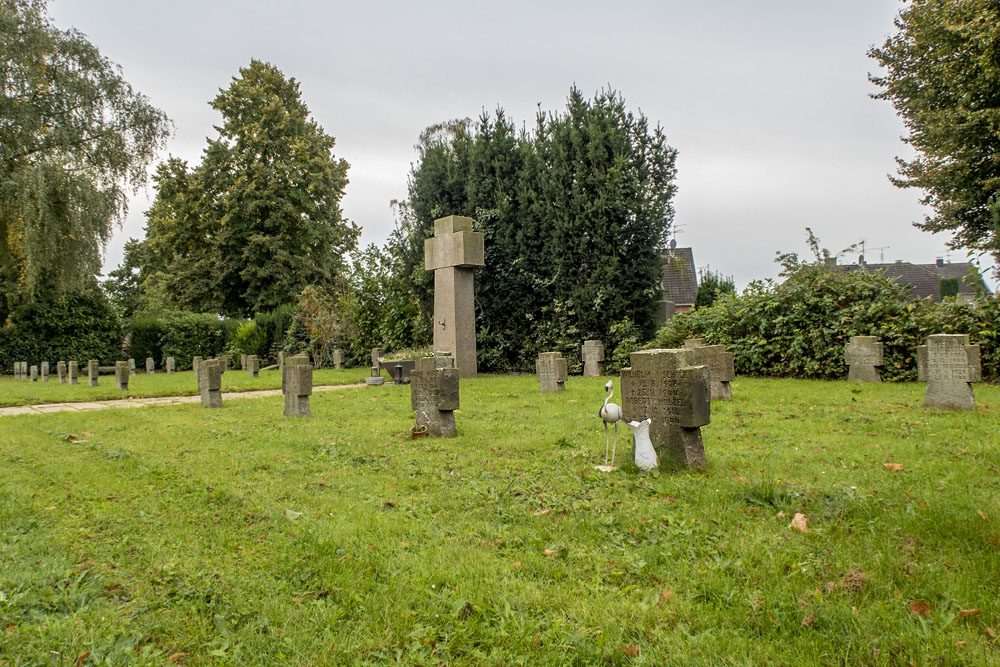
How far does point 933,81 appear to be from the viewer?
53.4ft

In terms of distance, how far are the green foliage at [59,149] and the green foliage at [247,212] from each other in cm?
566

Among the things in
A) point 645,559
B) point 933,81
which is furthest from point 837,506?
point 933,81

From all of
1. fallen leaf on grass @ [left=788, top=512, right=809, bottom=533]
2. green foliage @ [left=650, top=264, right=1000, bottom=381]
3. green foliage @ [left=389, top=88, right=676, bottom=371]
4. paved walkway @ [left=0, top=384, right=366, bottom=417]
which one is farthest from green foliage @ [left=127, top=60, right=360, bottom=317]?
fallen leaf on grass @ [left=788, top=512, right=809, bottom=533]

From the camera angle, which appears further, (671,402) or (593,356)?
(593,356)

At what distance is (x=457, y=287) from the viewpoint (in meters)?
15.7

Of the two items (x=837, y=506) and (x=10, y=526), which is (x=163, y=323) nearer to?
(x=10, y=526)

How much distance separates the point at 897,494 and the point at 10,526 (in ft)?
19.0

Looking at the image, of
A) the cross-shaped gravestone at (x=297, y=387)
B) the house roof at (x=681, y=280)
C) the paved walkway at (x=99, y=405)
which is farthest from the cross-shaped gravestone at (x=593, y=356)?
the house roof at (x=681, y=280)

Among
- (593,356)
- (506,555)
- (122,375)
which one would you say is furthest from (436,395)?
(122,375)

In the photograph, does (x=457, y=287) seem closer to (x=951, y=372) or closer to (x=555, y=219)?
(x=555, y=219)

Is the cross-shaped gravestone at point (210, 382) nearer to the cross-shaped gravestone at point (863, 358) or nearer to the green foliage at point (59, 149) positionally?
the cross-shaped gravestone at point (863, 358)

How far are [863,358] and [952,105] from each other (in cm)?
887

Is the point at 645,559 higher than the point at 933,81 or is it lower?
lower

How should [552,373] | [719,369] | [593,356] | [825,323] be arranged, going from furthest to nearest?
1. [593,356]
2. [825,323]
3. [552,373]
4. [719,369]
